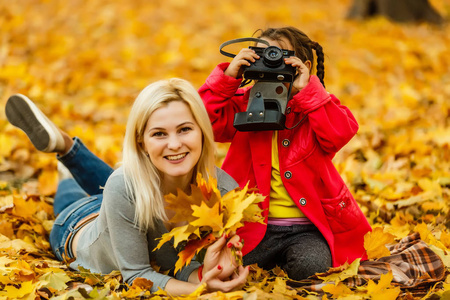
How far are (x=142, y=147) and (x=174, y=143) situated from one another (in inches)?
8.6

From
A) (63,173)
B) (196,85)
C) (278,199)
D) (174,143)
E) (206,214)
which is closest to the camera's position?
(206,214)

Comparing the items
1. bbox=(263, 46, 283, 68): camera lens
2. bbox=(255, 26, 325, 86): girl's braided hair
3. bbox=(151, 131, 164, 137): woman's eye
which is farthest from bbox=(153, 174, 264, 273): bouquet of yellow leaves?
bbox=(255, 26, 325, 86): girl's braided hair

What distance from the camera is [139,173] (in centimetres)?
214

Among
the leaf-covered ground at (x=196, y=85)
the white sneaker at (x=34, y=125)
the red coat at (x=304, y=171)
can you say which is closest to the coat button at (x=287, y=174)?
the red coat at (x=304, y=171)

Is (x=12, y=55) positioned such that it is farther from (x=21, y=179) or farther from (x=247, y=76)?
(x=247, y=76)

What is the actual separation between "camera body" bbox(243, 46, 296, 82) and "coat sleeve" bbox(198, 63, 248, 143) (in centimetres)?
9

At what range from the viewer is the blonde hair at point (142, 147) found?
209 centimetres

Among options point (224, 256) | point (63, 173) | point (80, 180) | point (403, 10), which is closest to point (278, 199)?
point (224, 256)

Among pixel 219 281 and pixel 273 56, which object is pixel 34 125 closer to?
pixel 273 56

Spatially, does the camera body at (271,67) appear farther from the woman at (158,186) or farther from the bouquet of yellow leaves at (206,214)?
the bouquet of yellow leaves at (206,214)

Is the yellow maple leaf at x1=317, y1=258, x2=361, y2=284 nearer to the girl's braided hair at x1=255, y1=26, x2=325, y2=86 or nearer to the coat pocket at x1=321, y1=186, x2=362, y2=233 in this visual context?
the coat pocket at x1=321, y1=186, x2=362, y2=233

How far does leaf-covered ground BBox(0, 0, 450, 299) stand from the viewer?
2.38 metres

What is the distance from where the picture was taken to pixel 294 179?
7.64 feet

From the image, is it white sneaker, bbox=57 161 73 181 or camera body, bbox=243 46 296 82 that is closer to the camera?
camera body, bbox=243 46 296 82
